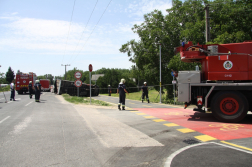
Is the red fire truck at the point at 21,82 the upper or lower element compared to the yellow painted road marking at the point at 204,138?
upper

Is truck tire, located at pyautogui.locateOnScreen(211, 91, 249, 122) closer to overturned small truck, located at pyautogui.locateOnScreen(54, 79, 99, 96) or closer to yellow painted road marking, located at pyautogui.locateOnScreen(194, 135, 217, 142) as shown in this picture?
yellow painted road marking, located at pyautogui.locateOnScreen(194, 135, 217, 142)

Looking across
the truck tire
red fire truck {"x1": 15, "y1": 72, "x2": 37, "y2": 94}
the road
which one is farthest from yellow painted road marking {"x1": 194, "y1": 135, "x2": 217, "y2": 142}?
red fire truck {"x1": 15, "y1": 72, "x2": 37, "y2": 94}

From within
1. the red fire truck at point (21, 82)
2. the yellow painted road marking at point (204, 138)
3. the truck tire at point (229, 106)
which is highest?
the red fire truck at point (21, 82)

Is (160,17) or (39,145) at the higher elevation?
(160,17)

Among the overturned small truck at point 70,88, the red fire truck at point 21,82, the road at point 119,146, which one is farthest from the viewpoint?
the red fire truck at point 21,82

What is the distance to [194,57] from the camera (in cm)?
902

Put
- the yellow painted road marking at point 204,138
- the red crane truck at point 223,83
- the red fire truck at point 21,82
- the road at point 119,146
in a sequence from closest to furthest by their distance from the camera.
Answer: the road at point 119,146 < the yellow painted road marking at point 204,138 < the red crane truck at point 223,83 < the red fire truck at point 21,82

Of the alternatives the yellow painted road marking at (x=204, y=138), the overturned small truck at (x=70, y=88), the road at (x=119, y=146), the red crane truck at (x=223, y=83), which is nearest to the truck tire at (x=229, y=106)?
the red crane truck at (x=223, y=83)

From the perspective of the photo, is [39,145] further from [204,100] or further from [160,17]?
[160,17]

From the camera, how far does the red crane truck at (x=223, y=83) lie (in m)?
8.04

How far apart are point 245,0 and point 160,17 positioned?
9.76 meters

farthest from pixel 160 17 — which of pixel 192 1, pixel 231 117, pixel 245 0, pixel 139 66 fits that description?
pixel 231 117

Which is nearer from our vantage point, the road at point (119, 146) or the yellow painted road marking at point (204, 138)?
the road at point (119, 146)

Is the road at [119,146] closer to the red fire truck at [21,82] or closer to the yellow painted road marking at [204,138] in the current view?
the yellow painted road marking at [204,138]
